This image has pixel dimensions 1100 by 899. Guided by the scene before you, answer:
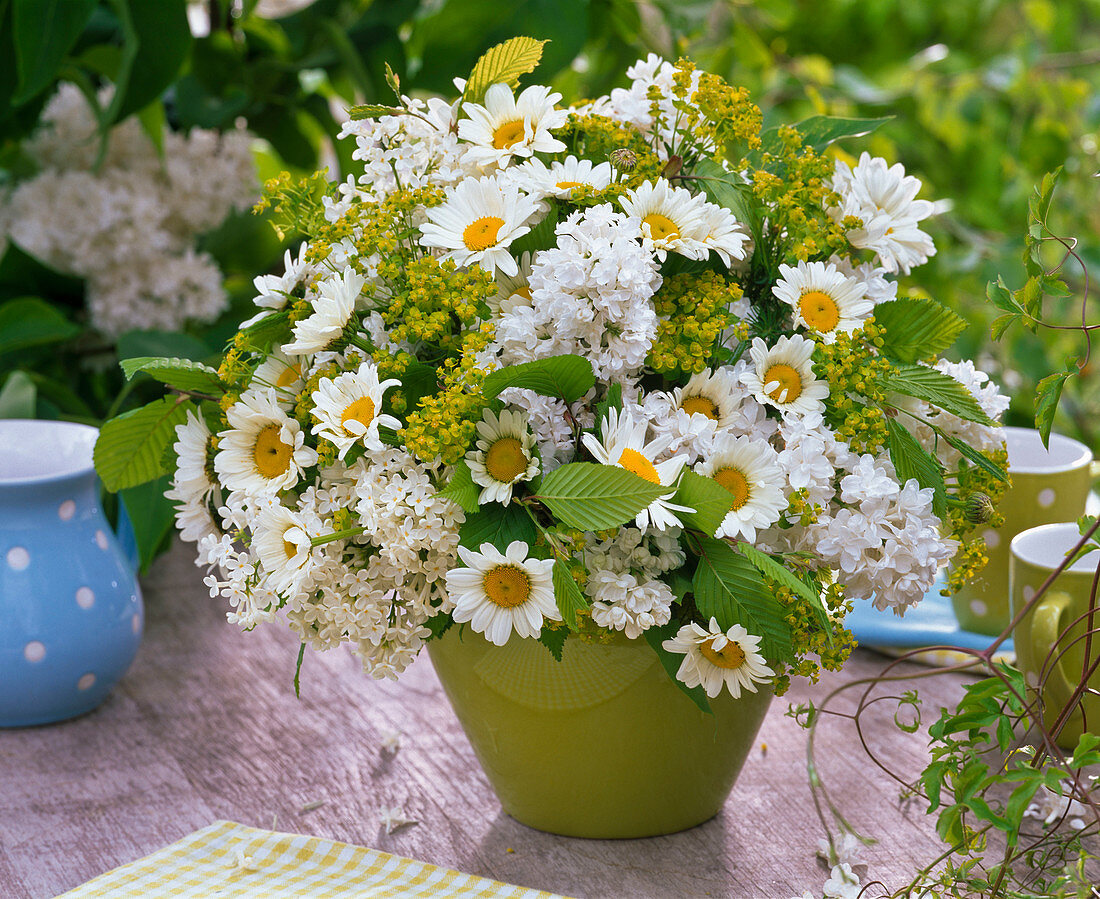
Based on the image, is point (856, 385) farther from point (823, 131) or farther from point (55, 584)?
point (55, 584)

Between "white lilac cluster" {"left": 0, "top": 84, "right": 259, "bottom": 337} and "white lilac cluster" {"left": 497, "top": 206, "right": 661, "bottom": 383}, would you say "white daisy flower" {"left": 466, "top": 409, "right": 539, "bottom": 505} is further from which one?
"white lilac cluster" {"left": 0, "top": 84, "right": 259, "bottom": 337}

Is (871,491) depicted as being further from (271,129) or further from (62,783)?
(271,129)

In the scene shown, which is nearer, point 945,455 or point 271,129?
point 945,455

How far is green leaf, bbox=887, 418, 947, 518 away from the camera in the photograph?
1.43 feet

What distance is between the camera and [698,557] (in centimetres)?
41

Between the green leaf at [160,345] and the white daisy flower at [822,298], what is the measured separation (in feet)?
1.42

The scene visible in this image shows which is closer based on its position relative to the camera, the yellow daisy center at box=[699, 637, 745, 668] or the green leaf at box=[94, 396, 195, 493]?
the yellow daisy center at box=[699, 637, 745, 668]

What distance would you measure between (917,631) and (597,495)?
1.21 ft

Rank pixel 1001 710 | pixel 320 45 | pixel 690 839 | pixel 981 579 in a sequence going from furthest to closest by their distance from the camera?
pixel 320 45, pixel 981 579, pixel 690 839, pixel 1001 710

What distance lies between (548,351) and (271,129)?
60 centimetres

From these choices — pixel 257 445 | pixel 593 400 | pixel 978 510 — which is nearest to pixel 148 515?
pixel 257 445

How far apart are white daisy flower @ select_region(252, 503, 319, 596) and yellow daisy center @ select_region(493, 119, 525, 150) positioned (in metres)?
0.17

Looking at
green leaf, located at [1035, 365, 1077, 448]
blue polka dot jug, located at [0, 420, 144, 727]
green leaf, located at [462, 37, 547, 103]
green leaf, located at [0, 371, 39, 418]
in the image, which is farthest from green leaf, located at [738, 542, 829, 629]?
green leaf, located at [0, 371, 39, 418]

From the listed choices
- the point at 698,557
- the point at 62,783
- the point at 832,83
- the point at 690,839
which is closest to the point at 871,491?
the point at 698,557
